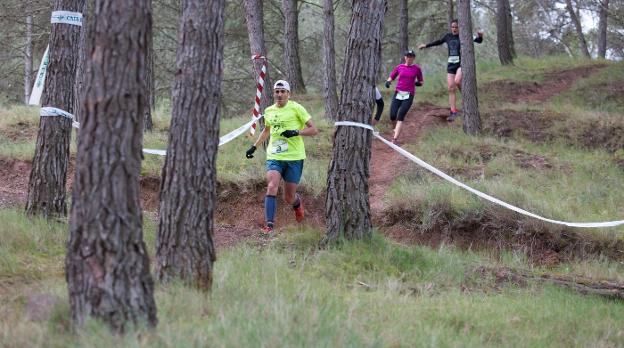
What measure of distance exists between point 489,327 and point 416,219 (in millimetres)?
4205

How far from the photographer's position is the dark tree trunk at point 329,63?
49.0ft

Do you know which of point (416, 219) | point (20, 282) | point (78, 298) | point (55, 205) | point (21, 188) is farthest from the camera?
point (21, 188)

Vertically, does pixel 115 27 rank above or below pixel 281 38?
below

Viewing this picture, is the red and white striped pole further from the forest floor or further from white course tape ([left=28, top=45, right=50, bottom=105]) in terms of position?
white course tape ([left=28, top=45, right=50, bottom=105])

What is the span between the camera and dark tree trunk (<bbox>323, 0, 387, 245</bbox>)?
750 centimetres

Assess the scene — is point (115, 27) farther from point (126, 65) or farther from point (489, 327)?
point (489, 327)

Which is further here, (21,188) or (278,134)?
(21,188)

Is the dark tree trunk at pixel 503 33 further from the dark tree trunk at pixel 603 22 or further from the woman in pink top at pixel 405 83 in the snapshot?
the woman in pink top at pixel 405 83

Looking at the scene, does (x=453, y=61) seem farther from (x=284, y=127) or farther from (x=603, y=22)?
(x=603, y=22)

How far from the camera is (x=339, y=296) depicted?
18.9 feet

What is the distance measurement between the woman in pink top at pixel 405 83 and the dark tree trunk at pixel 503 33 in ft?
27.4

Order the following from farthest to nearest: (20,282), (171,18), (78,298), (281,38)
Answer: (281,38) < (171,18) < (20,282) < (78,298)

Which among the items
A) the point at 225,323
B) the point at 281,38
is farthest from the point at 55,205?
the point at 281,38

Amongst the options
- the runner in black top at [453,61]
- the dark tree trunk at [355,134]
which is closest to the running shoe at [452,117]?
the runner in black top at [453,61]
